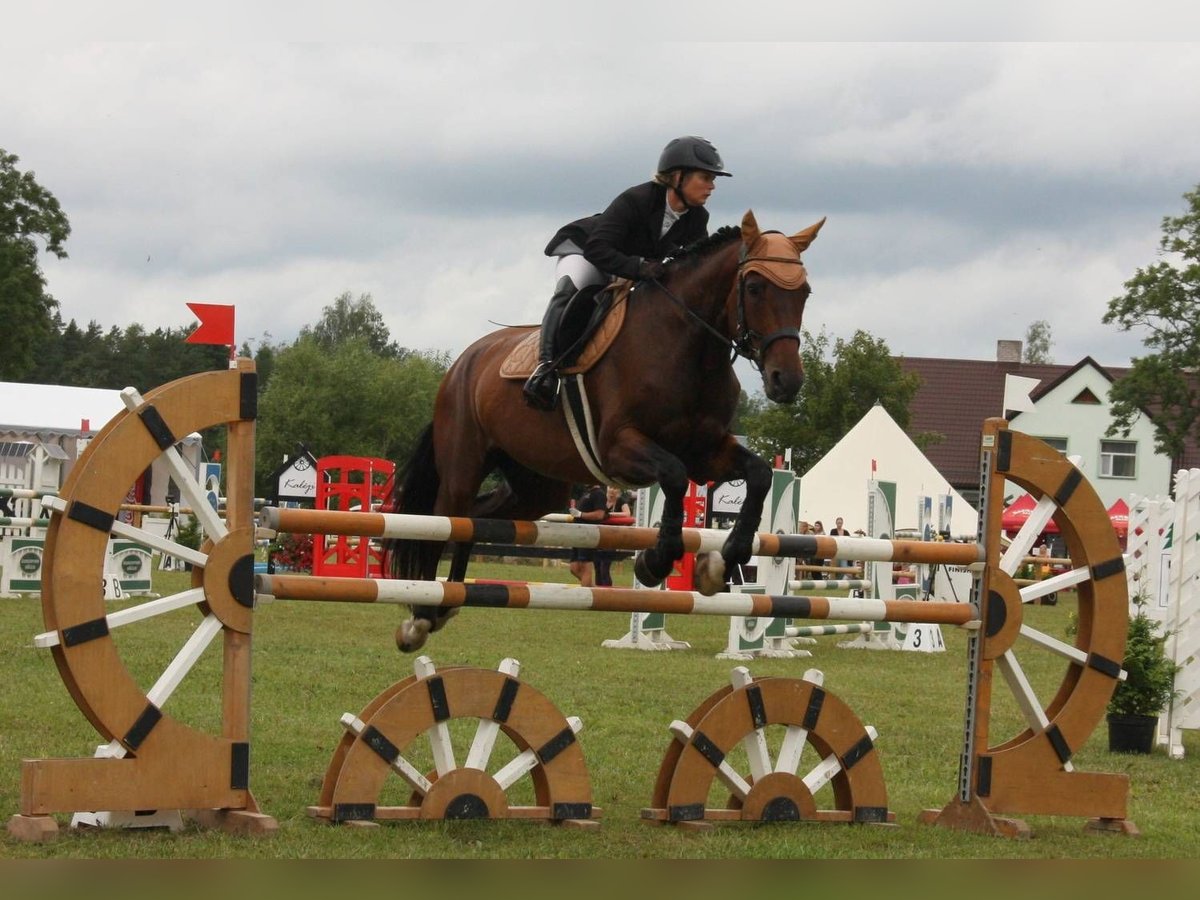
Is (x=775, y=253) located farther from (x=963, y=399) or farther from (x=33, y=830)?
(x=963, y=399)

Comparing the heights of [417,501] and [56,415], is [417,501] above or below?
below

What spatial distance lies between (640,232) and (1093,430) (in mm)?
42729

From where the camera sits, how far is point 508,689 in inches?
203

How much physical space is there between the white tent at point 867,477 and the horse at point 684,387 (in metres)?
21.7

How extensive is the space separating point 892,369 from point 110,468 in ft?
112

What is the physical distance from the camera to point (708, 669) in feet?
39.0

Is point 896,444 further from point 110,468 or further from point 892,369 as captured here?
point 110,468

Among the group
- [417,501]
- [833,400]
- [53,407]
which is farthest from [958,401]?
[417,501]

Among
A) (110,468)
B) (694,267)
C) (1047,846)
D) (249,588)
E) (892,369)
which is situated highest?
(892,369)

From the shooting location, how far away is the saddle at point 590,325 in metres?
5.47

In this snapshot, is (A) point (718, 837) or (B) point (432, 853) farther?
(A) point (718, 837)

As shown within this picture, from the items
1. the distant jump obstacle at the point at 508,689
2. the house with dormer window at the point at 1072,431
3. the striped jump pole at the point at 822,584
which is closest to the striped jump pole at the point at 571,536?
the distant jump obstacle at the point at 508,689

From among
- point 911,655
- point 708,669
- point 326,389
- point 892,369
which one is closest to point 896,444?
point 892,369

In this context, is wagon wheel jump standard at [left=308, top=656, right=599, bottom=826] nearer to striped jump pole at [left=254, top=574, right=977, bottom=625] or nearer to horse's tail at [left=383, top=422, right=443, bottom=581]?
striped jump pole at [left=254, top=574, right=977, bottom=625]
